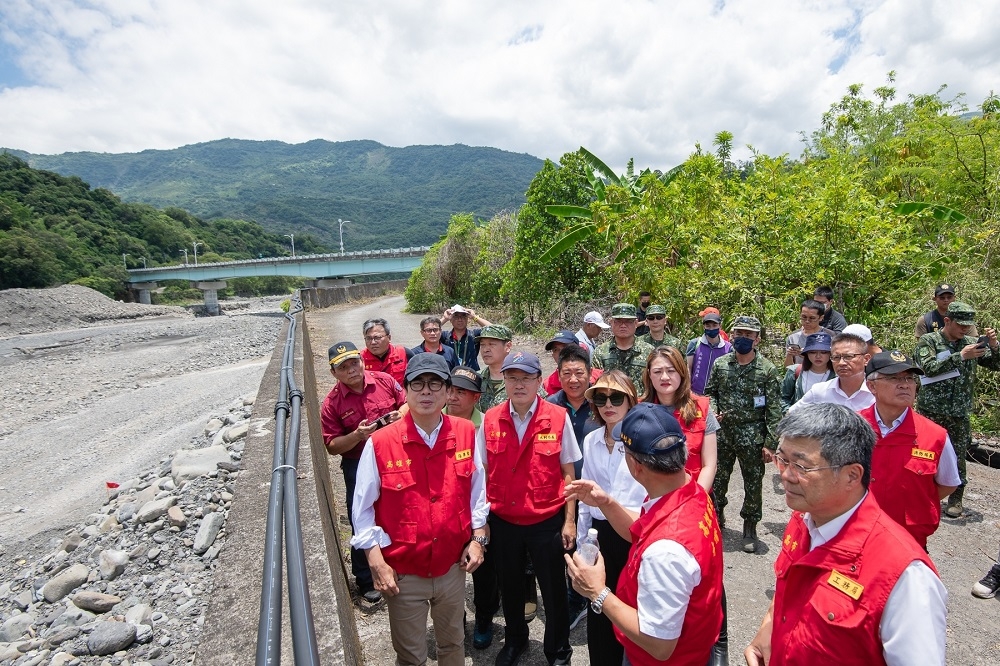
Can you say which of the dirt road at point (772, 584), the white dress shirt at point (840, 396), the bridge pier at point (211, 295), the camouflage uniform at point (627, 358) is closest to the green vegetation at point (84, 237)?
the bridge pier at point (211, 295)

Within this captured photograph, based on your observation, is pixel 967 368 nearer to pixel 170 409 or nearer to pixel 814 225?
pixel 814 225

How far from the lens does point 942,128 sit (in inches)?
341

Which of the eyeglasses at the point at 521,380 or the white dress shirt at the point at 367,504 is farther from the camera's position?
the eyeglasses at the point at 521,380

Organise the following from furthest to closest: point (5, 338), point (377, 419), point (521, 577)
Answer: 1. point (5, 338)
2. point (377, 419)
3. point (521, 577)

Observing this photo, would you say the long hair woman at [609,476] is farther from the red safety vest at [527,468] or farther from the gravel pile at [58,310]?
the gravel pile at [58,310]

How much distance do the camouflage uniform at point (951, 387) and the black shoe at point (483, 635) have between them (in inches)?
156

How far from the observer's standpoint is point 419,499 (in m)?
2.67

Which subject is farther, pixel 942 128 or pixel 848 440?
pixel 942 128

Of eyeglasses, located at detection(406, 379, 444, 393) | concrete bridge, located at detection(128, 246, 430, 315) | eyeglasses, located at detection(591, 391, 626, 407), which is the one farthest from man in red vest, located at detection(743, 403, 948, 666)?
concrete bridge, located at detection(128, 246, 430, 315)

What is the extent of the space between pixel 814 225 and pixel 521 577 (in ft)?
20.6

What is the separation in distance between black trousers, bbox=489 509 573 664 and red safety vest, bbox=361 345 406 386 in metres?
2.25

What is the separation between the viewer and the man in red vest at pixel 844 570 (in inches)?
56.0

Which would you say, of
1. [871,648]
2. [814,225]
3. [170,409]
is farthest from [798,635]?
[170,409]

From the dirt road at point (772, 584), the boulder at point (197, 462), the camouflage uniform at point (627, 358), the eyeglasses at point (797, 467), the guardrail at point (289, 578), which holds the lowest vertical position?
the boulder at point (197, 462)
